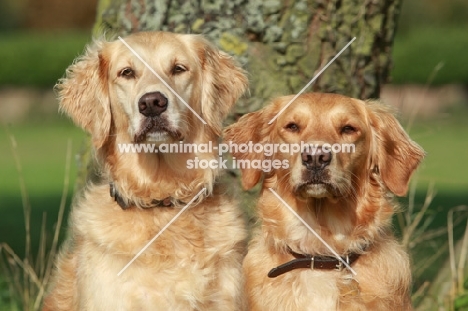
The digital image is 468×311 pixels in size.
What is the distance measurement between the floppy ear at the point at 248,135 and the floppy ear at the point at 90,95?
73 cm

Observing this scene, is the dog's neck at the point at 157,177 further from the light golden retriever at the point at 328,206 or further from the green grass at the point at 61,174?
the green grass at the point at 61,174

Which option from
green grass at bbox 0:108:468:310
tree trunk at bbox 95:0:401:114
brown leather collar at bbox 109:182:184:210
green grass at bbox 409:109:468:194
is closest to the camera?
brown leather collar at bbox 109:182:184:210

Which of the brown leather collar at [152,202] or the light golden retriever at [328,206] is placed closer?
the light golden retriever at [328,206]

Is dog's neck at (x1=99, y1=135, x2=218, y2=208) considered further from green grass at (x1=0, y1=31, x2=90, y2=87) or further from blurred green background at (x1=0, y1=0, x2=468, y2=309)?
green grass at (x1=0, y1=31, x2=90, y2=87)

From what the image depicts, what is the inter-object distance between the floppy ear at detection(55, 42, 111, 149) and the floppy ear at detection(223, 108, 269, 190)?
2.38 ft

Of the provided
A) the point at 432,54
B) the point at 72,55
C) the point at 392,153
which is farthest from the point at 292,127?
the point at 432,54

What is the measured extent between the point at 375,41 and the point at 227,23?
40.8 inches

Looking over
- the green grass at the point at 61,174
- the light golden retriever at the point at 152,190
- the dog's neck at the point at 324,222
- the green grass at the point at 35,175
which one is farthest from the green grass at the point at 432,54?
the light golden retriever at the point at 152,190

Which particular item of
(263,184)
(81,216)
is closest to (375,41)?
(263,184)

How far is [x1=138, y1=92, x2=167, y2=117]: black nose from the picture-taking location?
4.52 m

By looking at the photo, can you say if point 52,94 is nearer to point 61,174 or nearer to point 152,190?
point 61,174

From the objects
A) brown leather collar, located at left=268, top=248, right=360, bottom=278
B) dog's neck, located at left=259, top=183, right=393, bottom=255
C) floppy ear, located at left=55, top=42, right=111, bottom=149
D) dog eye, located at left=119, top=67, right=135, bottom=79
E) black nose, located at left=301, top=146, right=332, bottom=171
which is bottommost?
brown leather collar, located at left=268, top=248, right=360, bottom=278

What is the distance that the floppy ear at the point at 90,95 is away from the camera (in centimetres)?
486

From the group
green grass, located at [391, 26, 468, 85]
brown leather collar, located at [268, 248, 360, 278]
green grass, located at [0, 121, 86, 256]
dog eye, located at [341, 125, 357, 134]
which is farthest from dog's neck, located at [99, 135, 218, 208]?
green grass, located at [391, 26, 468, 85]
